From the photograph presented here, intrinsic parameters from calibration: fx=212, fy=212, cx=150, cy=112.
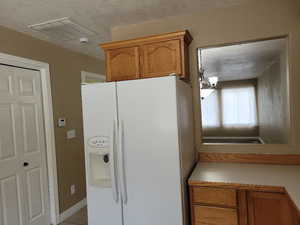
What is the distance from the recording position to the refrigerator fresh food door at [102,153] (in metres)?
1.77

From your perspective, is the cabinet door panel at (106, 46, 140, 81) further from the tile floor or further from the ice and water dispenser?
the tile floor

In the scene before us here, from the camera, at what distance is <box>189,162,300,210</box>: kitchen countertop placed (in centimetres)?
152

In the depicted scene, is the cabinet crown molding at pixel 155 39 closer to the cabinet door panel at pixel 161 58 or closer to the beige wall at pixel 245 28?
the cabinet door panel at pixel 161 58

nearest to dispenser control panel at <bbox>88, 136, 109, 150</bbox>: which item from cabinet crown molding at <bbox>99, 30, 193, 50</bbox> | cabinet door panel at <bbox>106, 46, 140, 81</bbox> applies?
cabinet door panel at <bbox>106, 46, 140, 81</bbox>

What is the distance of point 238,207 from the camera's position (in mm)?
1634

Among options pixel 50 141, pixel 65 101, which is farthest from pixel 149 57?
pixel 50 141

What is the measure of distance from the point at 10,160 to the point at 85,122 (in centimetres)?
113

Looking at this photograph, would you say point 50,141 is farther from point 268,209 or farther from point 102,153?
point 268,209

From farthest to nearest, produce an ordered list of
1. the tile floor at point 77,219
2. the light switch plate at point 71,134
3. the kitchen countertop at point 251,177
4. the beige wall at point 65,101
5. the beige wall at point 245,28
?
1. the light switch plate at point 71,134
2. the tile floor at point 77,219
3. the beige wall at point 65,101
4. the beige wall at point 245,28
5. the kitchen countertop at point 251,177

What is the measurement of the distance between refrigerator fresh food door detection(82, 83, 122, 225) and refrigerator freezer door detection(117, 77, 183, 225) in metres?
0.08

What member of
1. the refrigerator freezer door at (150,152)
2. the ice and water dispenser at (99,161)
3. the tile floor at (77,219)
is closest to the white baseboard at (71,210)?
the tile floor at (77,219)

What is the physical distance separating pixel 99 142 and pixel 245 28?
1.80 metres

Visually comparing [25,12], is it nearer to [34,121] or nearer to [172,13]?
[34,121]

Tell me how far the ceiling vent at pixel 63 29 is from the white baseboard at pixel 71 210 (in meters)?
2.36
